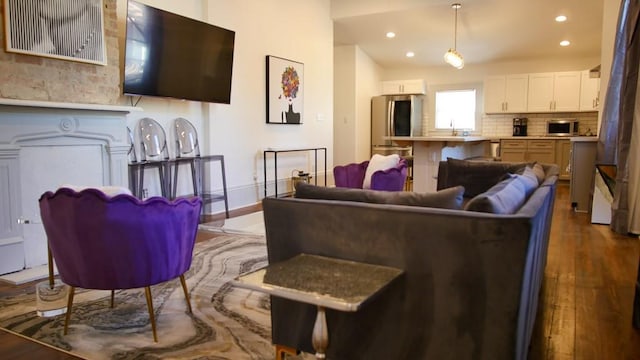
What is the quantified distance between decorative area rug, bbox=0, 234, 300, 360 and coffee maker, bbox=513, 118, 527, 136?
26.7 feet

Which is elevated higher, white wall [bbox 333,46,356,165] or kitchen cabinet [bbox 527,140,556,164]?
white wall [bbox 333,46,356,165]

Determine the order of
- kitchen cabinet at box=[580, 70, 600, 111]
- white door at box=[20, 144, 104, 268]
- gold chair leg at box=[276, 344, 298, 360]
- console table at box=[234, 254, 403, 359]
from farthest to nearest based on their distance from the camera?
kitchen cabinet at box=[580, 70, 600, 111] → white door at box=[20, 144, 104, 268] → gold chair leg at box=[276, 344, 298, 360] → console table at box=[234, 254, 403, 359]

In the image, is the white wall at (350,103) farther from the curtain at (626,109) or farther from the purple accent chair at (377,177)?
the curtain at (626,109)

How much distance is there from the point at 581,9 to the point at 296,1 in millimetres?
4385

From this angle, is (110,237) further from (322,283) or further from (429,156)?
(429,156)

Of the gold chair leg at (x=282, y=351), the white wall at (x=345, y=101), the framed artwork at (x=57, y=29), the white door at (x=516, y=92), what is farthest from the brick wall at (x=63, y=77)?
the white door at (x=516, y=92)

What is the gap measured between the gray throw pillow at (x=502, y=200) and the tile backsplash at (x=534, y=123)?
27.4ft

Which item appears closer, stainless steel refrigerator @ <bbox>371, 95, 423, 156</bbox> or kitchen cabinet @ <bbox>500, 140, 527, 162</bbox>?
kitchen cabinet @ <bbox>500, 140, 527, 162</bbox>

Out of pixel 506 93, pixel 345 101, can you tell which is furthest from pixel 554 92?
pixel 345 101

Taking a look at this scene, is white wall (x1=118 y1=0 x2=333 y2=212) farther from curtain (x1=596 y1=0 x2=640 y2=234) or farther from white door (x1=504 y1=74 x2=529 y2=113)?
curtain (x1=596 y1=0 x2=640 y2=234)

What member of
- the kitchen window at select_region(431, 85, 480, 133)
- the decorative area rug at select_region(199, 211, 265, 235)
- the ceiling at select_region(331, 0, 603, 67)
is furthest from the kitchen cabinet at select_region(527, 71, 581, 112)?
the decorative area rug at select_region(199, 211, 265, 235)

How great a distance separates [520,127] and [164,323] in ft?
29.4

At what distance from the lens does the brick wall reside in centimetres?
340

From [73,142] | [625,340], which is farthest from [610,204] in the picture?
[73,142]
